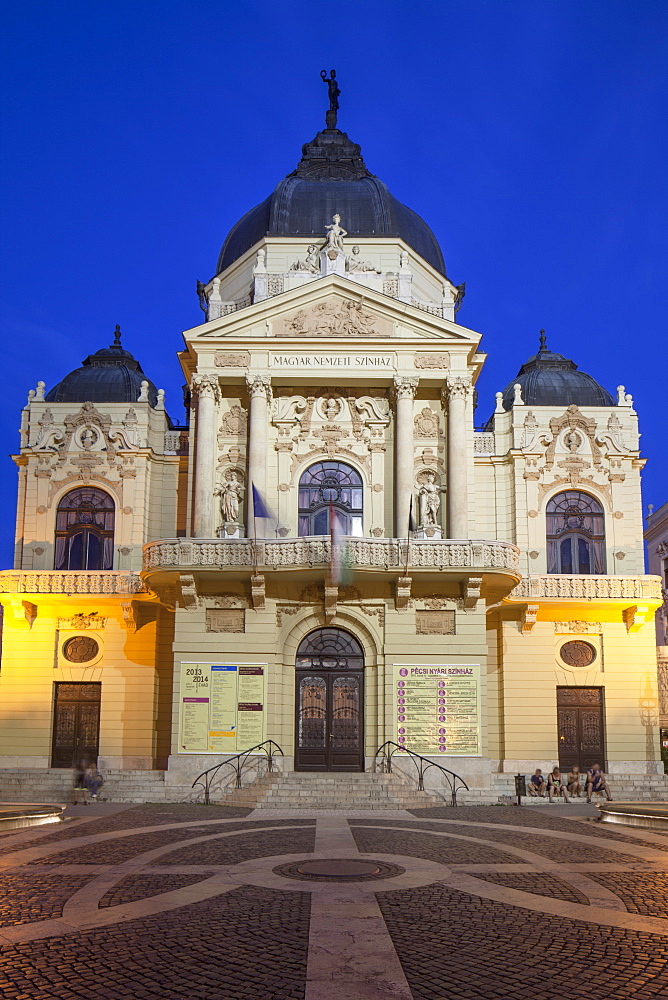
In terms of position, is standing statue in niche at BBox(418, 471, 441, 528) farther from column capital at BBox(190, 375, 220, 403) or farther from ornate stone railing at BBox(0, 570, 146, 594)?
ornate stone railing at BBox(0, 570, 146, 594)

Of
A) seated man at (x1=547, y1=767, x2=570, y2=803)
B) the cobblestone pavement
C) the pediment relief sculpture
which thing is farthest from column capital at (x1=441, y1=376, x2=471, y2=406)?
the cobblestone pavement

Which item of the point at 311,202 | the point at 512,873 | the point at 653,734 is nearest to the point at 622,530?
the point at 653,734

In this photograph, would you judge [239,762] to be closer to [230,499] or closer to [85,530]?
[230,499]

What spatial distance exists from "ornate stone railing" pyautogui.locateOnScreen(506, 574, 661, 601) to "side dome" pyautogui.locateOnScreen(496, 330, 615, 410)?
7275mm

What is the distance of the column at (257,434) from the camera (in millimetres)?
31875

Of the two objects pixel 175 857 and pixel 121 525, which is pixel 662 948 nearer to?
pixel 175 857

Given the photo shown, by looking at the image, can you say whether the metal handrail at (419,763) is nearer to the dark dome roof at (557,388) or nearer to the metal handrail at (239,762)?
the metal handrail at (239,762)

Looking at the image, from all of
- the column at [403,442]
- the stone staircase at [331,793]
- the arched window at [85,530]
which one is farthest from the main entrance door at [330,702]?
the arched window at [85,530]

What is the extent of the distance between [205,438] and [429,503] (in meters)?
7.55

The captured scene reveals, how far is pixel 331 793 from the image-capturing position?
25406 millimetres

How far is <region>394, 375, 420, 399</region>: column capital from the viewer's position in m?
32.4

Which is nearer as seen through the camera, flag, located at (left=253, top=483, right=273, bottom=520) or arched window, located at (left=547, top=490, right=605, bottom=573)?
flag, located at (left=253, top=483, right=273, bottom=520)

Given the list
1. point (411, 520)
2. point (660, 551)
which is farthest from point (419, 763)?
point (660, 551)

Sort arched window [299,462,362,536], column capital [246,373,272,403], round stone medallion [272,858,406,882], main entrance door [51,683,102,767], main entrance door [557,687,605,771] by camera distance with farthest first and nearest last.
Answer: main entrance door [557,687,605,771] → main entrance door [51,683,102,767] → arched window [299,462,362,536] → column capital [246,373,272,403] → round stone medallion [272,858,406,882]
